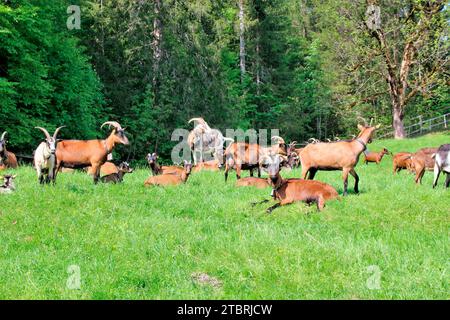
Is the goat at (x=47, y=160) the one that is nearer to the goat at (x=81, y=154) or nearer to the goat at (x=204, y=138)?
the goat at (x=81, y=154)

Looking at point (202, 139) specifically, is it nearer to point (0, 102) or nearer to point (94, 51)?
point (0, 102)

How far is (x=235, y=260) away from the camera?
799cm

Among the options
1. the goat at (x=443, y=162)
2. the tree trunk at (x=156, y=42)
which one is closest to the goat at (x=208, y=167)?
the goat at (x=443, y=162)

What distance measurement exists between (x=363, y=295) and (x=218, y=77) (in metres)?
32.2

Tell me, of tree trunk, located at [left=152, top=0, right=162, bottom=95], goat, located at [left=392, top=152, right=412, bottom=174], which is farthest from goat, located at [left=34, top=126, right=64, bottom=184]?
tree trunk, located at [left=152, top=0, right=162, bottom=95]

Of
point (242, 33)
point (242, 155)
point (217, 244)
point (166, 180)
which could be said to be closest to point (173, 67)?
point (242, 33)

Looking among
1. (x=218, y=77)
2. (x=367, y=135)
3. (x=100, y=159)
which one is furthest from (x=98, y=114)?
(x=367, y=135)

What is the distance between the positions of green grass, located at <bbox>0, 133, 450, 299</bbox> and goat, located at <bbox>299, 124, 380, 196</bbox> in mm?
984

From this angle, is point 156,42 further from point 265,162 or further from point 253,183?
point 265,162

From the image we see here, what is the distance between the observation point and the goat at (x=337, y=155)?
45.1 ft

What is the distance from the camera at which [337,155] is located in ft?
45.4

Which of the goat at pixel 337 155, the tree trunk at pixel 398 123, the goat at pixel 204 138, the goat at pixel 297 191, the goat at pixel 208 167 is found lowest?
the goat at pixel 297 191

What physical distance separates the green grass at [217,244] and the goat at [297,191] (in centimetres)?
29

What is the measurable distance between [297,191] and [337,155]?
8.26ft
